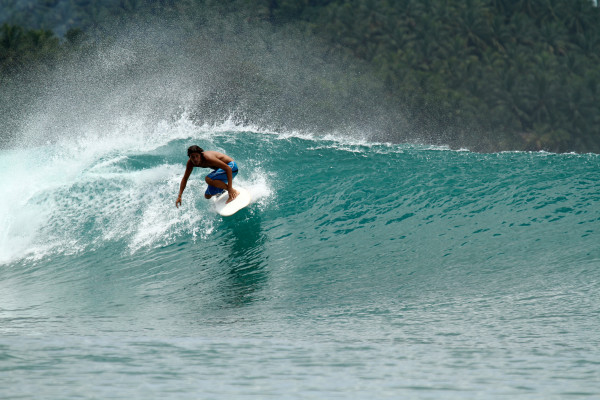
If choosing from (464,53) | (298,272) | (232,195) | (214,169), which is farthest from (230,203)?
(464,53)

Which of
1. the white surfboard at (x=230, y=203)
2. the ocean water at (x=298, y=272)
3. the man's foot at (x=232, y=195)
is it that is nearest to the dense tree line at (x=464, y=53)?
the ocean water at (x=298, y=272)

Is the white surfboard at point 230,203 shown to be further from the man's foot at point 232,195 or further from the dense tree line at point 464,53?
the dense tree line at point 464,53

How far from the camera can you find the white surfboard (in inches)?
388

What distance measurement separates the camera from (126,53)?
52781 mm

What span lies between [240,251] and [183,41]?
55948 mm

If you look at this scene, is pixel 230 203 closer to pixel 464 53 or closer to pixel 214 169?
pixel 214 169

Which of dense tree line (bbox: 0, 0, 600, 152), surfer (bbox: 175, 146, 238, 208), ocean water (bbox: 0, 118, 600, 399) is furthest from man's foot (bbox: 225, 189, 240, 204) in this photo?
dense tree line (bbox: 0, 0, 600, 152)

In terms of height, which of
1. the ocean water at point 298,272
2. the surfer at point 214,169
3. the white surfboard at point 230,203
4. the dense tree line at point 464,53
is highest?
the dense tree line at point 464,53

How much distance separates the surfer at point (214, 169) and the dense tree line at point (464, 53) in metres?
48.2

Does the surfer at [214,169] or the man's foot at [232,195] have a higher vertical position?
the surfer at [214,169]

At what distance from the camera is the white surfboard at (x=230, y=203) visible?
9.86 meters

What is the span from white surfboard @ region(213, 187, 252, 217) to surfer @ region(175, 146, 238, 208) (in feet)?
0.24

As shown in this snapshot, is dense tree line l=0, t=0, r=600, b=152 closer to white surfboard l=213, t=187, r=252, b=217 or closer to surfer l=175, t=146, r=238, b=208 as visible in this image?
white surfboard l=213, t=187, r=252, b=217

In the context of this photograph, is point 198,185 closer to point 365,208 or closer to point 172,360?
point 365,208
